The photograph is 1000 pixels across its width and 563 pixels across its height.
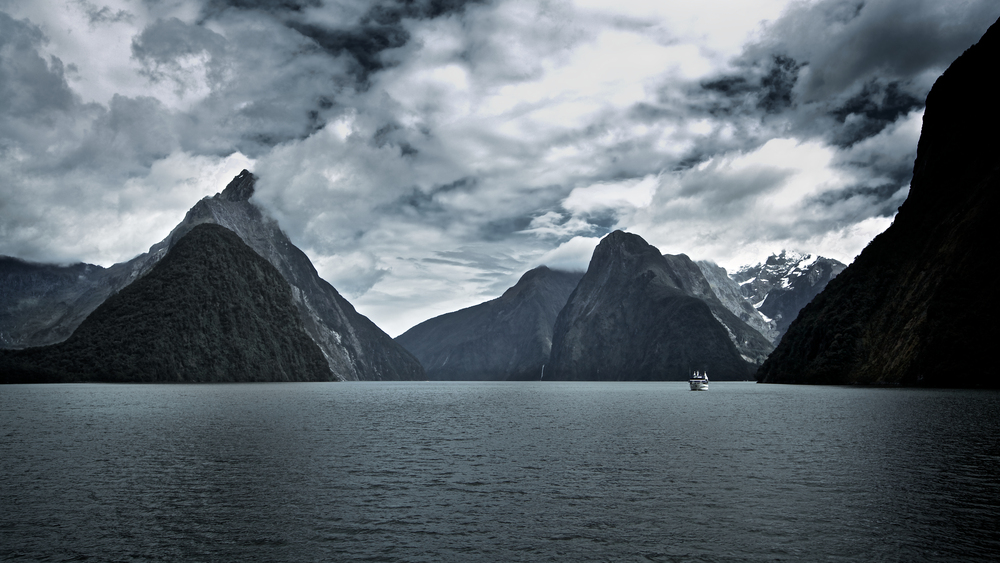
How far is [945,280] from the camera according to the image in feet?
483

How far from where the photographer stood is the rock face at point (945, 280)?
139 meters

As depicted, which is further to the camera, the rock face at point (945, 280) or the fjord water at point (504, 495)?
the rock face at point (945, 280)

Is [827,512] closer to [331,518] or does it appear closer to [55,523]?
[331,518]

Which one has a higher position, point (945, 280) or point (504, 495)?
point (945, 280)

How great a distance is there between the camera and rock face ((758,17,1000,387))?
139 meters

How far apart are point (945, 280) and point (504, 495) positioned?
523 ft

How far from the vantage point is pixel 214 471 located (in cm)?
3856

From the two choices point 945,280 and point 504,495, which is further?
point 945,280

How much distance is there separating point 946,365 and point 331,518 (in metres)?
159

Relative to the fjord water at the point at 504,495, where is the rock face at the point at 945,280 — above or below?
above

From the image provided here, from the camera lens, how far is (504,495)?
105 ft

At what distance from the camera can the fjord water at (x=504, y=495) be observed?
23.1m

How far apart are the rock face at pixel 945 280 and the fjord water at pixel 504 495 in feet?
322

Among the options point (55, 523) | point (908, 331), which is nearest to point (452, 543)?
point (55, 523)
